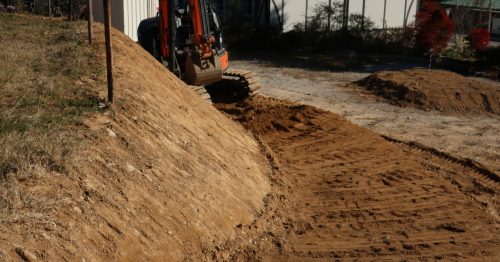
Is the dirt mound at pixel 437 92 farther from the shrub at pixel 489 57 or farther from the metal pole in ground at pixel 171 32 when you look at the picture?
the metal pole in ground at pixel 171 32

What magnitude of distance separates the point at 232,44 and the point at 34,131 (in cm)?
1990

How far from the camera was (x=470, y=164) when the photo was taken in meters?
7.71

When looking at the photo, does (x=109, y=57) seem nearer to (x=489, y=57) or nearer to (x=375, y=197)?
(x=375, y=197)

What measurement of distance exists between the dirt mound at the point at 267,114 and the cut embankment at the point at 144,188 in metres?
2.61

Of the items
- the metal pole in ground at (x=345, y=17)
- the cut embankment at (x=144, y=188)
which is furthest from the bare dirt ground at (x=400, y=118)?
the metal pole in ground at (x=345, y=17)

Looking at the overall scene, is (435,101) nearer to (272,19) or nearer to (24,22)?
(24,22)

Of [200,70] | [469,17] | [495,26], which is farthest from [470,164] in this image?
[495,26]

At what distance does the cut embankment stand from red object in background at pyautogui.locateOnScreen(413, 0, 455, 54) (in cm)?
Result: 1512

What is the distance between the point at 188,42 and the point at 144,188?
5962 millimetres

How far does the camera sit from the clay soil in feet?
16.0

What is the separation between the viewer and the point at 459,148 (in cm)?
874

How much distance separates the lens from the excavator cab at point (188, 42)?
9094mm

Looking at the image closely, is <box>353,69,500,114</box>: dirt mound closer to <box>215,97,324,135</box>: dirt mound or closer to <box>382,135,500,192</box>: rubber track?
<box>382,135,500,192</box>: rubber track

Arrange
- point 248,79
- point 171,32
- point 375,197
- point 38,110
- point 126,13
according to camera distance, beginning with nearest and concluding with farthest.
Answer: point 38,110
point 375,197
point 171,32
point 248,79
point 126,13
